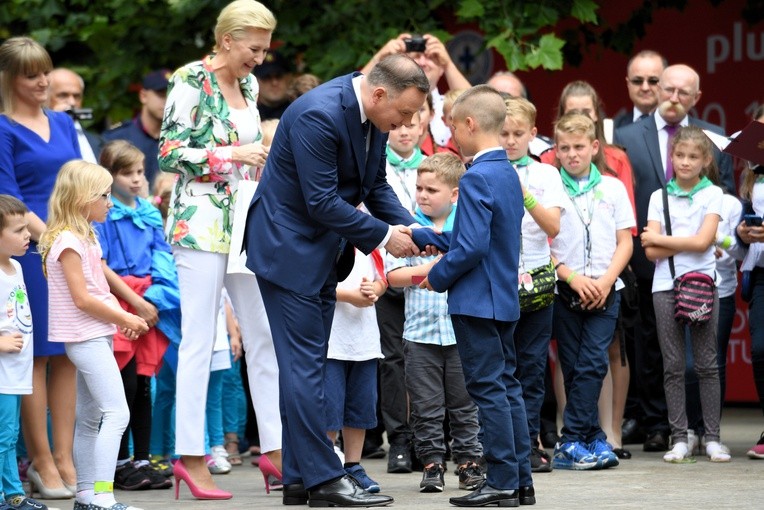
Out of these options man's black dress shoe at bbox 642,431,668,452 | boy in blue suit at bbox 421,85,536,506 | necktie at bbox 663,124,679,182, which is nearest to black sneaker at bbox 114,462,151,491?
boy in blue suit at bbox 421,85,536,506

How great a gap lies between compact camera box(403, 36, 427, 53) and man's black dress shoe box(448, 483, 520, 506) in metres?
3.74

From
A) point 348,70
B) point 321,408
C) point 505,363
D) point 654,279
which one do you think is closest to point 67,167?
point 321,408

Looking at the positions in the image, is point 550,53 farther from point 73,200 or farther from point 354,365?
point 73,200

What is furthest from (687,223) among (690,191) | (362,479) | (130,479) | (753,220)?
(130,479)

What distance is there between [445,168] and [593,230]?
132cm

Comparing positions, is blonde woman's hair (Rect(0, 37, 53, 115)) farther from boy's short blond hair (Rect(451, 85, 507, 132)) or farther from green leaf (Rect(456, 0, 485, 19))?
green leaf (Rect(456, 0, 485, 19))

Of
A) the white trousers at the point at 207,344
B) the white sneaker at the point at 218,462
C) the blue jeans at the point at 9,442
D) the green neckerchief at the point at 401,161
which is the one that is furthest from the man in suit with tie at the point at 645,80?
the blue jeans at the point at 9,442

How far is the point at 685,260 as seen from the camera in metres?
7.69

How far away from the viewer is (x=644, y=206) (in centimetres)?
832

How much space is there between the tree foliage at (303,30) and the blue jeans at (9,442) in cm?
468

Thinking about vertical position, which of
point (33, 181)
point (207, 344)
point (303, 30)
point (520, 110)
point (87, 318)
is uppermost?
point (303, 30)

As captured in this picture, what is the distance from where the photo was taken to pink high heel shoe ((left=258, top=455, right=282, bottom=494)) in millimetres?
6340

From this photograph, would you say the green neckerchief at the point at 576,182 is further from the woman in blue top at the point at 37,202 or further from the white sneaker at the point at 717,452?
the woman in blue top at the point at 37,202

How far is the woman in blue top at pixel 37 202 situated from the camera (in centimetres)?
660
